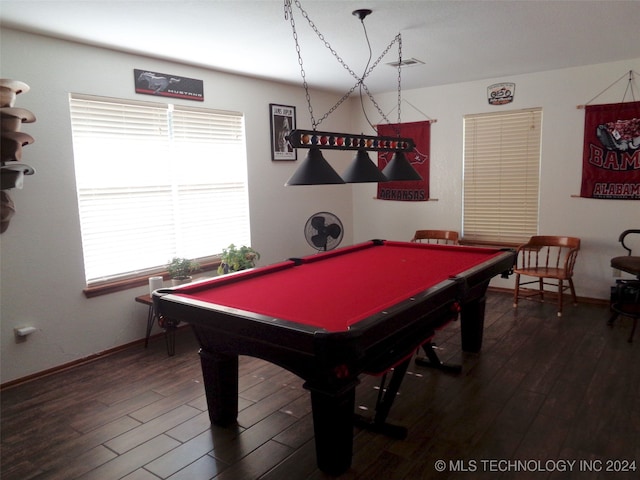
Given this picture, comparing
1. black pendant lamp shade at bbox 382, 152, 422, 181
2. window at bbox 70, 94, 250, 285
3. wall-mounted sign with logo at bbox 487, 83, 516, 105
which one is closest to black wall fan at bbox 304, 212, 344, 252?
window at bbox 70, 94, 250, 285

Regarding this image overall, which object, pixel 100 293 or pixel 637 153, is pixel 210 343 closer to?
pixel 100 293

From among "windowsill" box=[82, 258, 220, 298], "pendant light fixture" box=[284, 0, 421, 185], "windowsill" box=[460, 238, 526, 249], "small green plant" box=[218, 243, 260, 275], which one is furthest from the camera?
"windowsill" box=[460, 238, 526, 249]

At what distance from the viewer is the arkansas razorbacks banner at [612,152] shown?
171 inches

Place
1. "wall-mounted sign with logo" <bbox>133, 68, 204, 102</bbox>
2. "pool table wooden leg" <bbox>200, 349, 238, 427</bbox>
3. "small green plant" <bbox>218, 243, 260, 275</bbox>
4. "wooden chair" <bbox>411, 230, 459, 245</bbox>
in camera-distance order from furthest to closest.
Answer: "wooden chair" <bbox>411, 230, 459, 245</bbox> < "small green plant" <bbox>218, 243, 260, 275</bbox> < "wall-mounted sign with logo" <bbox>133, 68, 204, 102</bbox> < "pool table wooden leg" <bbox>200, 349, 238, 427</bbox>

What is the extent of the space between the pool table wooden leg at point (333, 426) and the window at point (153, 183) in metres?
2.45

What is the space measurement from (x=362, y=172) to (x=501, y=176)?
2706 mm

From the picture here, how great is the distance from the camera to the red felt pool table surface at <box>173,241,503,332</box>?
2.19 m

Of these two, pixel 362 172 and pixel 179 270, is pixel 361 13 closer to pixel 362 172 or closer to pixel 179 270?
pixel 362 172

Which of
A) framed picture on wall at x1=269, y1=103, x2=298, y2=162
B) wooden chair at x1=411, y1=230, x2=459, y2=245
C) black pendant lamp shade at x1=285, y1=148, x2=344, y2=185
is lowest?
wooden chair at x1=411, y1=230, x2=459, y2=245

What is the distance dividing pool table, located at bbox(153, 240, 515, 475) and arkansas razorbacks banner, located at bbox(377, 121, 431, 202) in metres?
2.46

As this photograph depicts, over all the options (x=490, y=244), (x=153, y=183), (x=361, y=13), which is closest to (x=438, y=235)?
(x=490, y=244)

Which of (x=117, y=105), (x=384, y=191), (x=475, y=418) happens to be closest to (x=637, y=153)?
(x=384, y=191)

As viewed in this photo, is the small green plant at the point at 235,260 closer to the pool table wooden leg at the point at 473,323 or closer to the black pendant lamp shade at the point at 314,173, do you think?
the black pendant lamp shade at the point at 314,173

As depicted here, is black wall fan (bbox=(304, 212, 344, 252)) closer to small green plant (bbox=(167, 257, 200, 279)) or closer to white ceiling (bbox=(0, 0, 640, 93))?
small green plant (bbox=(167, 257, 200, 279))
